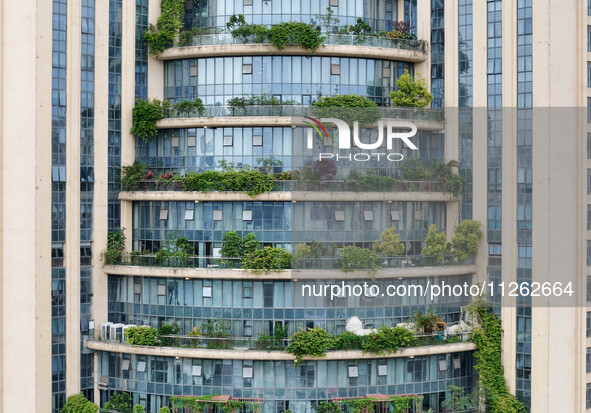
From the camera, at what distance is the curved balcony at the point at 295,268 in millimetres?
40062

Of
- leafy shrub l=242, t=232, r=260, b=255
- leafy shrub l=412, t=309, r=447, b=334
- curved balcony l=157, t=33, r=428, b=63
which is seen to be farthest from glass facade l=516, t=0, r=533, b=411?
leafy shrub l=242, t=232, r=260, b=255

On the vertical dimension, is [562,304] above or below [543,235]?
below

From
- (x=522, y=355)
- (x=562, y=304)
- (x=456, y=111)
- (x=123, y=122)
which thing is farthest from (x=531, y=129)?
(x=123, y=122)

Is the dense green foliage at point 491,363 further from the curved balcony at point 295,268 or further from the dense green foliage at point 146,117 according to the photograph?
the dense green foliage at point 146,117

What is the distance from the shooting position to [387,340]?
39.7 metres

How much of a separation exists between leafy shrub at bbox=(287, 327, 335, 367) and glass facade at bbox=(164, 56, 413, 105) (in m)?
13.1

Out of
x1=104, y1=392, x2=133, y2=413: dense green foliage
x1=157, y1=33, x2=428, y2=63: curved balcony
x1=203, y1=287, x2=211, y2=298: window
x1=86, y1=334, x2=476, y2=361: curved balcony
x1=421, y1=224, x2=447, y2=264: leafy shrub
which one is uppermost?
x1=157, y1=33, x2=428, y2=63: curved balcony

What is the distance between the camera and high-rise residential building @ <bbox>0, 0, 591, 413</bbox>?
39.8 m

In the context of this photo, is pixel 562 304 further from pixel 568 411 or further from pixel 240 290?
pixel 240 290

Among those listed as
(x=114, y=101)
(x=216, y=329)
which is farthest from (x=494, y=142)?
(x=114, y=101)

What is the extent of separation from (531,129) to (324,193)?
11.7 m

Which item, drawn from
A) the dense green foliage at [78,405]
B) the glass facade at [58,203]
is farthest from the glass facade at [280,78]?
the dense green foliage at [78,405]

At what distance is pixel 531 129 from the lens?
134ft

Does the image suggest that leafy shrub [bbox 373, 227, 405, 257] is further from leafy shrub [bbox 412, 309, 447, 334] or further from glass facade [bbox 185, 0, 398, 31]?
glass facade [bbox 185, 0, 398, 31]
